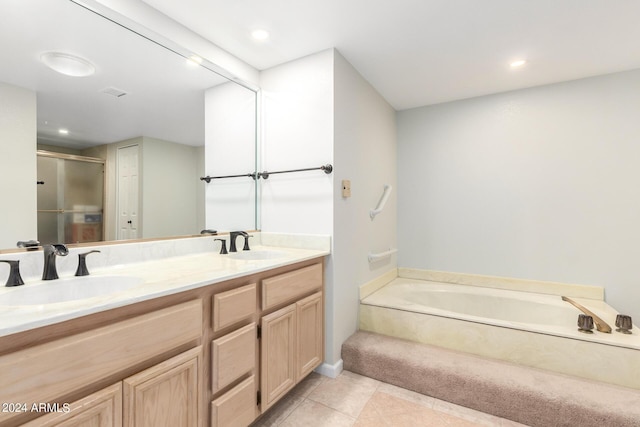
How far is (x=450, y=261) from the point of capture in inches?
115

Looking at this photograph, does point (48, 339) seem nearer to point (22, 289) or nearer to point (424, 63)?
point (22, 289)

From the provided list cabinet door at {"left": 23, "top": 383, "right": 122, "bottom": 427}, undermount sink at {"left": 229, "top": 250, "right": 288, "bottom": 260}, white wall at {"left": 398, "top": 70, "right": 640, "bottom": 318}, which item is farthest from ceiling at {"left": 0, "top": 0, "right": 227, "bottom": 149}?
white wall at {"left": 398, "top": 70, "right": 640, "bottom": 318}

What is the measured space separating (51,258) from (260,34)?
5.34 feet

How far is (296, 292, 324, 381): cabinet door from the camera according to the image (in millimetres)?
1682

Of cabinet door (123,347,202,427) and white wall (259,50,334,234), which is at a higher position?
white wall (259,50,334,234)

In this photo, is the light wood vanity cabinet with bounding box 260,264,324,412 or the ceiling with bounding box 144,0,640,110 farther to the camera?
the ceiling with bounding box 144,0,640,110

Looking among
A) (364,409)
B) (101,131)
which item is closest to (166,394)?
(364,409)

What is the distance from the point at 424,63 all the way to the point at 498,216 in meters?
1.57

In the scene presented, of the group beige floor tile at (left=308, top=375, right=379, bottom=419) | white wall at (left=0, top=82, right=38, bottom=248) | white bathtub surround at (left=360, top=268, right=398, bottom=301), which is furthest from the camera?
white bathtub surround at (left=360, top=268, right=398, bottom=301)

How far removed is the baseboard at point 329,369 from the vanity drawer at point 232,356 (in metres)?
0.79

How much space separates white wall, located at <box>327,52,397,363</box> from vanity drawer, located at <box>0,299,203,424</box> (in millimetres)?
1144

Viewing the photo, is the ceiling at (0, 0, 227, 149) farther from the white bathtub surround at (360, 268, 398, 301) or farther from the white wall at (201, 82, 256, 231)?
the white bathtub surround at (360, 268, 398, 301)

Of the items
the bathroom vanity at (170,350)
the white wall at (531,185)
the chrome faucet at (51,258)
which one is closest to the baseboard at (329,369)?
the bathroom vanity at (170,350)

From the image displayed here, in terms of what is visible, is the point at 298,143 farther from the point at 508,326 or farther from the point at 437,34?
the point at 508,326
